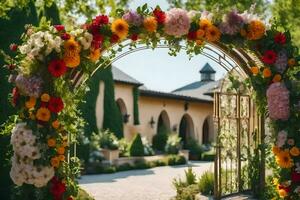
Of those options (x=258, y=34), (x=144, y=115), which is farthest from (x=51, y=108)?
(x=144, y=115)

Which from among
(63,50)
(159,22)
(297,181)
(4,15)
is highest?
(4,15)

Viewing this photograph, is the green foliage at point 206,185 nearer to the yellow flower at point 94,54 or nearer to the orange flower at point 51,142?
the yellow flower at point 94,54

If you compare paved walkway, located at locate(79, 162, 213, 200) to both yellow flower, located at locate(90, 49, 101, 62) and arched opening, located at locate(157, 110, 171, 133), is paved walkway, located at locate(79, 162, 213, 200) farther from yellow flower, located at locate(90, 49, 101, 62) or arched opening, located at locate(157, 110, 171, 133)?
arched opening, located at locate(157, 110, 171, 133)

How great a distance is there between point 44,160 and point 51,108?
68 centimetres

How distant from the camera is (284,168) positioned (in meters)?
7.18

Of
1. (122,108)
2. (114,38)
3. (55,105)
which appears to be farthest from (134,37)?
(122,108)

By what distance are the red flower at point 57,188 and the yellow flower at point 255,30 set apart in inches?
138

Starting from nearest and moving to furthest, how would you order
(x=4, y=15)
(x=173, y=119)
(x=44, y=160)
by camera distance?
(x=44, y=160) → (x=4, y=15) → (x=173, y=119)

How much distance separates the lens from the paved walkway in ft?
39.5

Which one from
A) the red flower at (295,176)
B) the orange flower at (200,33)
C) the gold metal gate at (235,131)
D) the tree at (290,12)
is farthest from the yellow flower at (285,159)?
the tree at (290,12)

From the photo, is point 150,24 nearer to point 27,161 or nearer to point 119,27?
point 119,27

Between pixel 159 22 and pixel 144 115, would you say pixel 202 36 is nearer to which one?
pixel 159 22

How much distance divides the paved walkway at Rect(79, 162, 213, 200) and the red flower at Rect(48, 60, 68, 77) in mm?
6091

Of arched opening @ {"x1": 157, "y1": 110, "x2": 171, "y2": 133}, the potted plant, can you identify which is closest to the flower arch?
the potted plant
